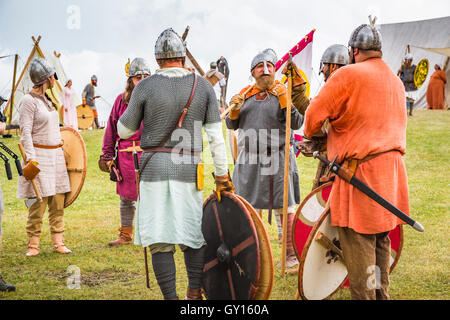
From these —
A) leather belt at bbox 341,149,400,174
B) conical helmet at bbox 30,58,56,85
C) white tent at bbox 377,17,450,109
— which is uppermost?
white tent at bbox 377,17,450,109

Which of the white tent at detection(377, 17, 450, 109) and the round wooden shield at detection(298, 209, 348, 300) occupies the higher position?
the white tent at detection(377, 17, 450, 109)

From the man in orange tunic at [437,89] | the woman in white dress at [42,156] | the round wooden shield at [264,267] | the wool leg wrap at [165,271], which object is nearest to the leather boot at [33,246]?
the woman in white dress at [42,156]

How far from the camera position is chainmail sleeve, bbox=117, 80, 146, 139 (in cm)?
329

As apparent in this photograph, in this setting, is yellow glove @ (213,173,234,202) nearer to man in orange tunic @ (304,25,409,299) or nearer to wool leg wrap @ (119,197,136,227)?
man in orange tunic @ (304,25,409,299)

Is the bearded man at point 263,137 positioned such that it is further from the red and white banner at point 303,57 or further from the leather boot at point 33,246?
the leather boot at point 33,246

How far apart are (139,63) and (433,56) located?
1765 centimetres

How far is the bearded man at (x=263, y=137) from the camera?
4.64 meters

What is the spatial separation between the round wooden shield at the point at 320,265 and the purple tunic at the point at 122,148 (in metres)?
2.64

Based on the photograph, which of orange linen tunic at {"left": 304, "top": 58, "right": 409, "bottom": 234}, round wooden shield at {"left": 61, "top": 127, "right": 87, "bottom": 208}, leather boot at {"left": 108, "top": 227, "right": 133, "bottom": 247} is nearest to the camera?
orange linen tunic at {"left": 304, "top": 58, "right": 409, "bottom": 234}

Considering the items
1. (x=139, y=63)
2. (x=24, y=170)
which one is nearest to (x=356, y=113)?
(x=139, y=63)

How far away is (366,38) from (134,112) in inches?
64.0

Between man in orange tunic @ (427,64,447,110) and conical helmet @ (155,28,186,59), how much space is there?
17540 millimetres

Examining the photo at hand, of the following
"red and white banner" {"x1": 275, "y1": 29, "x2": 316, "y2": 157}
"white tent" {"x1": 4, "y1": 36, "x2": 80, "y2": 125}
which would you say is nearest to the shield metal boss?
"red and white banner" {"x1": 275, "y1": 29, "x2": 316, "y2": 157}

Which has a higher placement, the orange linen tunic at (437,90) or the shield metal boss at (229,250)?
the orange linen tunic at (437,90)
